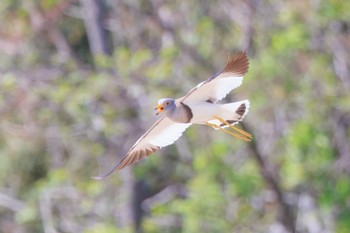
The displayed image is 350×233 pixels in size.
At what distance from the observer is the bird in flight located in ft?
15.2

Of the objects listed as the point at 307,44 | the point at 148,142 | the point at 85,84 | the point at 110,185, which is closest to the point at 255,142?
Answer: the point at 307,44

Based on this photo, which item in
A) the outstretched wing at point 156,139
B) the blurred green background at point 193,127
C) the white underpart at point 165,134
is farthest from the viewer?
the blurred green background at point 193,127

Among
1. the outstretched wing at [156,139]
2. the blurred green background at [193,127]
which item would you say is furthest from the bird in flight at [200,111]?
the blurred green background at [193,127]

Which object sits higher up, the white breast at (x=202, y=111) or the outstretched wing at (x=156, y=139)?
the outstretched wing at (x=156, y=139)

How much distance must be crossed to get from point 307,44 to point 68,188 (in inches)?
137

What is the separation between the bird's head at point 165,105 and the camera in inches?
183

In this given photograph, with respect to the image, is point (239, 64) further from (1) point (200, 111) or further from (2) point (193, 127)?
(2) point (193, 127)

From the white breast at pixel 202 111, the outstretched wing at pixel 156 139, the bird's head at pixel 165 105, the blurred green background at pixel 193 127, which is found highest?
the blurred green background at pixel 193 127

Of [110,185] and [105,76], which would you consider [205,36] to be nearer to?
[105,76]

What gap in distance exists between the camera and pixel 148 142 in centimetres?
519

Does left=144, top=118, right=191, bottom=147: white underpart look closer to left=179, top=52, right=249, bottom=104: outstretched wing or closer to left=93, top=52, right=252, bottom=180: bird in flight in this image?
left=93, top=52, right=252, bottom=180: bird in flight

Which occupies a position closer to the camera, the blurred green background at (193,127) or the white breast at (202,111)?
the white breast at (202,111)

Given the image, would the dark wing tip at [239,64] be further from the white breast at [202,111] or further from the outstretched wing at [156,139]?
the outstretched wing at [156,139]

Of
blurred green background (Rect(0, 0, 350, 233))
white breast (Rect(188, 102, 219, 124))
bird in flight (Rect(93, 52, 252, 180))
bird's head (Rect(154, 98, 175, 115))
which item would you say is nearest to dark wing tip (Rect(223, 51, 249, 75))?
bird in flight (Rect(93, 52, 252, 180))
